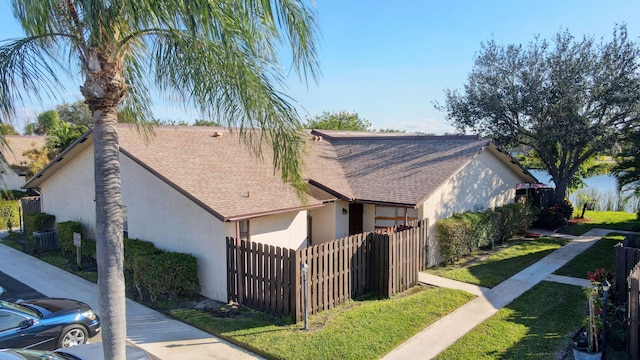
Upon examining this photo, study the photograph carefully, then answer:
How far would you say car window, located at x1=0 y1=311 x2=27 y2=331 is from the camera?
25.4ft

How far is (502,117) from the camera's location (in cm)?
2280

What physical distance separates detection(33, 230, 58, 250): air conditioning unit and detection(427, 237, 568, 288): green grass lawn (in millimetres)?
14617

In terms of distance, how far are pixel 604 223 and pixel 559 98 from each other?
8.02 metres

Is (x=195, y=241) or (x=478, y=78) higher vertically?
(x=478, y=78)

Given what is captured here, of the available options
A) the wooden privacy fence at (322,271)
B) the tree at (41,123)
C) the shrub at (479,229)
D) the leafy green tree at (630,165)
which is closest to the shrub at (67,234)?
the tree at (41,123)

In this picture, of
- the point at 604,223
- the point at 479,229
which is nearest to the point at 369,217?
the point at 479,229

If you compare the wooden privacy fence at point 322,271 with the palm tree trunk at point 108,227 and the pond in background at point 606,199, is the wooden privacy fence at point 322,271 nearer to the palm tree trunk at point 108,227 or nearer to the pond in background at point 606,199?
the palm tree trunk at point 108,227

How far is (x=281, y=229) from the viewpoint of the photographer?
43.4ft

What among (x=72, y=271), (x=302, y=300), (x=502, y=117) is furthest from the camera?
(x=502, y=117)

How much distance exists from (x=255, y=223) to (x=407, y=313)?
16.1 ft

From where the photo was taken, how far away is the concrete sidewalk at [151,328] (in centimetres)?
849

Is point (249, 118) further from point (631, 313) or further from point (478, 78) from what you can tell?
point (478, 78)

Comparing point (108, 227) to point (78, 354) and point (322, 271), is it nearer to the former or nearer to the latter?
point (78, 354)

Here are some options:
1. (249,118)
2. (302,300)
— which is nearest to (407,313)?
(302,300)
